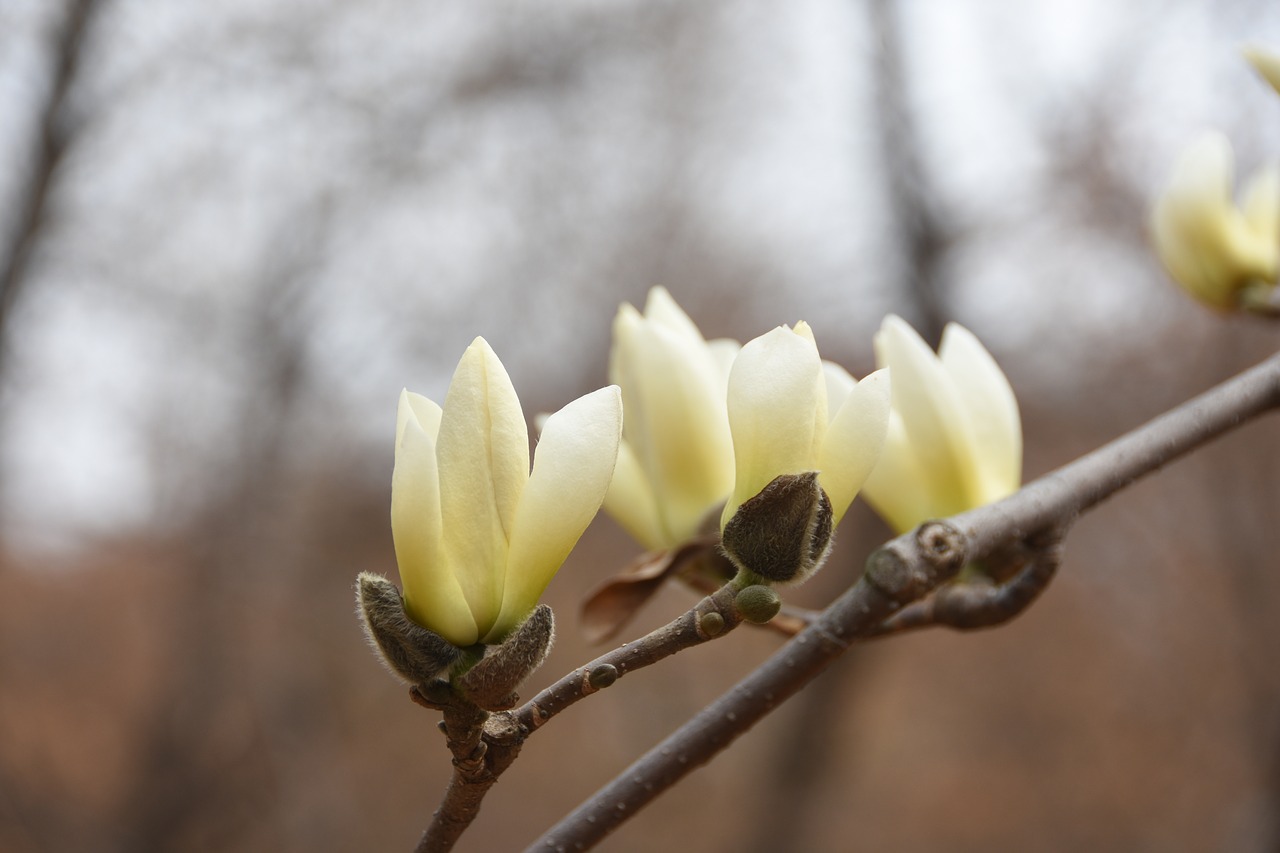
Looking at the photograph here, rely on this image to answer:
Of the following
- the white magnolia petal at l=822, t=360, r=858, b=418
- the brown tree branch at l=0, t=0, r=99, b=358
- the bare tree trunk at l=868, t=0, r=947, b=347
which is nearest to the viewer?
the white magnolia petal at l=822, t=360, r=858, b=418

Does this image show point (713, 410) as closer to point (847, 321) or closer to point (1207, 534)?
point (847, 321)

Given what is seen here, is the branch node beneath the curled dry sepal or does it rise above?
beneath

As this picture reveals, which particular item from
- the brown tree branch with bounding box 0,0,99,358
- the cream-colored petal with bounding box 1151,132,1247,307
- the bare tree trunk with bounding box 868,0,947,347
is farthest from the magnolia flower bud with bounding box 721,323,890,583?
the bare tree trunk with bounding box 868,0,947,347

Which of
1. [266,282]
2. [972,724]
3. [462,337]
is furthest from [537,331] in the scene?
[972,724]

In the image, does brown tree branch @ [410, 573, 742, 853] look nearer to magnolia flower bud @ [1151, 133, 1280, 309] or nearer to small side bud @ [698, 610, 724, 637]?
small side bud @ [698, 610, 724, 637]

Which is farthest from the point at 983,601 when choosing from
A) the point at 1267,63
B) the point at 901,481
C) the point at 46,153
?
the point at 46,153

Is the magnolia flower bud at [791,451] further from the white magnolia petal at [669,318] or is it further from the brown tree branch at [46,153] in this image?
the brown tree branch at [46,153]
